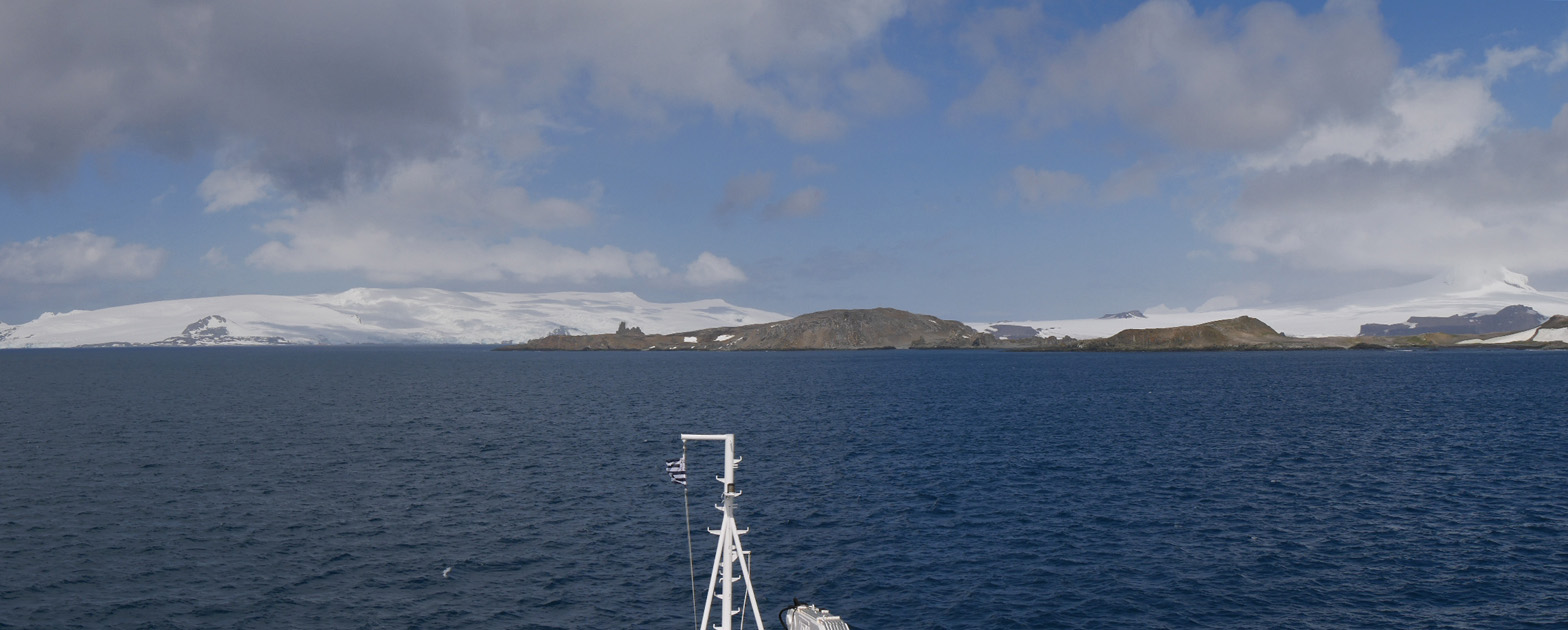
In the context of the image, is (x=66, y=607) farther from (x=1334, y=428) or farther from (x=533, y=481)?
(x=1334, y=428)

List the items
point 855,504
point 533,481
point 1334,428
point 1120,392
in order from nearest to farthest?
point 855,504 → point 533,481 → point 1334,428 → point 1120,392

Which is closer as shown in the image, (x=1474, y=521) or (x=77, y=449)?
(x=1474, y=521)

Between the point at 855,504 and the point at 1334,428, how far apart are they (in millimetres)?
61033

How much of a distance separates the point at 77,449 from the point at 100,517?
32.9m

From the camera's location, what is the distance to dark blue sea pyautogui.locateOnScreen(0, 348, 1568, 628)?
37531 mm

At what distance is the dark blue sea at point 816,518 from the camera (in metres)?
37.5

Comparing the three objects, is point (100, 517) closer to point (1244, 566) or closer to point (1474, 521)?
point (1244, 566)

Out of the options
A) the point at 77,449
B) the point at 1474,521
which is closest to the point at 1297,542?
the point at 1474,521

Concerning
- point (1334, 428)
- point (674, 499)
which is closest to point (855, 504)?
point (674, 499)

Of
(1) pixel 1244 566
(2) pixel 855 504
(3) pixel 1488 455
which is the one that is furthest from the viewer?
(3) pixel 1488 455

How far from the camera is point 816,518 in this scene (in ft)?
172

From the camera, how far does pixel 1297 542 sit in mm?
45875

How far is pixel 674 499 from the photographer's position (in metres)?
58.2

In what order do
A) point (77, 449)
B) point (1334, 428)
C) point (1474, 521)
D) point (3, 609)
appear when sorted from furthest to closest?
point (1334, 428)
point (77, 449)
point (1474, 521)
point (3, 609)
